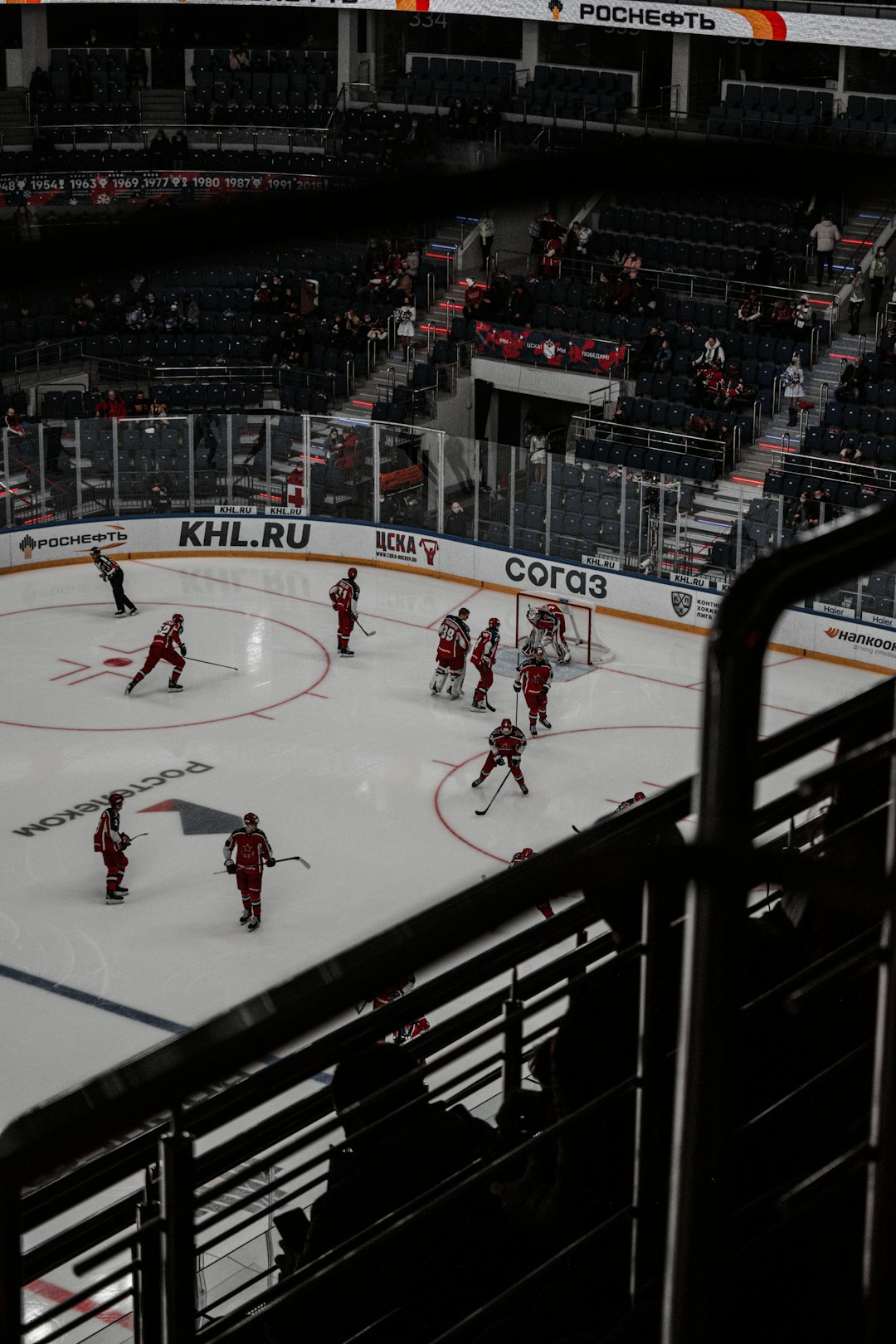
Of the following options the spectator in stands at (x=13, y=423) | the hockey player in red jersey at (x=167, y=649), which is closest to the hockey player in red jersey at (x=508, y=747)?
the hockey player in red jersey at (x=167, y=649)

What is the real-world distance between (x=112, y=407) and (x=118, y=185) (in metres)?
8.89

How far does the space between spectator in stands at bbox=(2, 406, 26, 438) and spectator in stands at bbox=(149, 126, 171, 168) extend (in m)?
9.17

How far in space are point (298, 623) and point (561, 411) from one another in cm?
990

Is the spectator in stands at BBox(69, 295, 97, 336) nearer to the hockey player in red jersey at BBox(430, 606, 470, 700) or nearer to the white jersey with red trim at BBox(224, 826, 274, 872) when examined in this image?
the hockey player in red jersey at BBox(430, 606, 470, 700)

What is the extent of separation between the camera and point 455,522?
28141 millimetres

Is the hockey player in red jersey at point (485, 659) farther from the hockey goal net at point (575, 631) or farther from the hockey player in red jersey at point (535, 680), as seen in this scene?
the hockey goal net at point (575, 631)

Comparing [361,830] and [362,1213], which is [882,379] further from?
[362,1213]

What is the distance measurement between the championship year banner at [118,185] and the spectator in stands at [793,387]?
1223 cm

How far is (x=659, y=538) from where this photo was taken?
85.0 feet

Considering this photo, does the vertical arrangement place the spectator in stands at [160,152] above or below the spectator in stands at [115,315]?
above

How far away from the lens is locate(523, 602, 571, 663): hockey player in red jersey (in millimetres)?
23109

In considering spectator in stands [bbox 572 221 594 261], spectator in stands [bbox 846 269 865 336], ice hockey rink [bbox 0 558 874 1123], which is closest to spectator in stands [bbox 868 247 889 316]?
spectator in stands [bbox 846 269 865 336]

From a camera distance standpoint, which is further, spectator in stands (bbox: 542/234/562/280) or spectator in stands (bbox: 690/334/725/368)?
spectator in stands (bbox: 542/234/562/280)

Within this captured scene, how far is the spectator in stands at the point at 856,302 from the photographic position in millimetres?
30750
